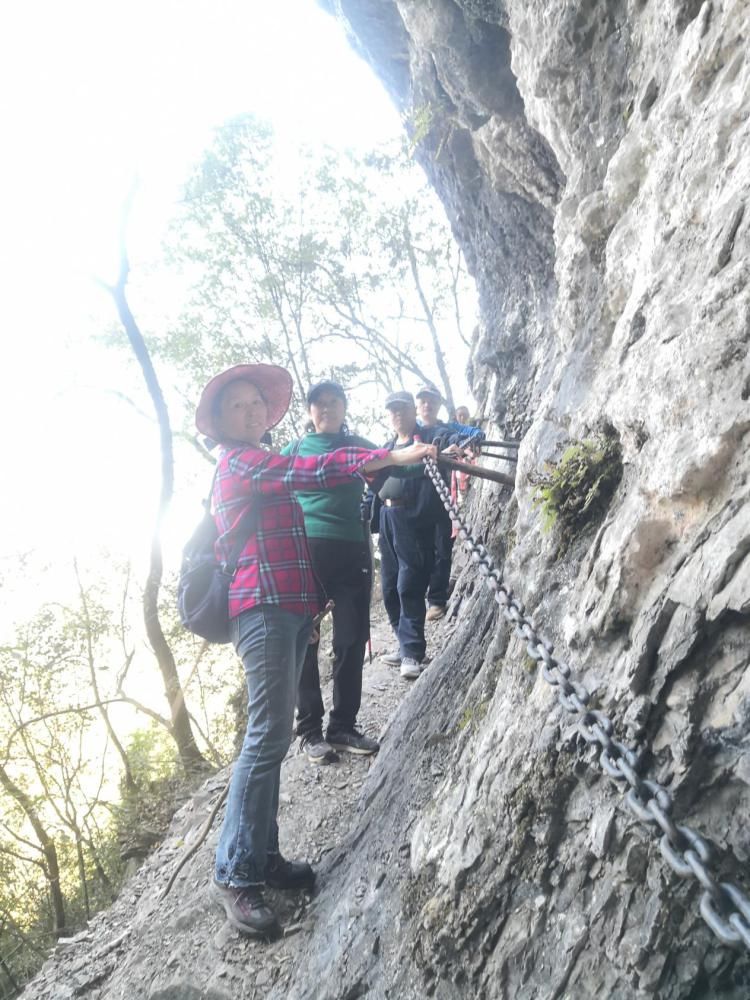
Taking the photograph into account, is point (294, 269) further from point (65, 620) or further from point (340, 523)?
point (340, 523)

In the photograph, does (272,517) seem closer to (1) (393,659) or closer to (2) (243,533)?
(2) (243,533)

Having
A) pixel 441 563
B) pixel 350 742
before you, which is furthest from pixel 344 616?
pixel 441 563

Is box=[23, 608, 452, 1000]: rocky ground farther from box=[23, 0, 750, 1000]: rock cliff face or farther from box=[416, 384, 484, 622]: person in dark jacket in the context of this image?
box=[416, 384, 484, 622]: person in dark jacket

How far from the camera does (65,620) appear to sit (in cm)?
1509

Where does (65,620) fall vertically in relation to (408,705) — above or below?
above

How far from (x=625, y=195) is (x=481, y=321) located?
17.0 ft

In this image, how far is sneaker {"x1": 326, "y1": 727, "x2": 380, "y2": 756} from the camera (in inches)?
183

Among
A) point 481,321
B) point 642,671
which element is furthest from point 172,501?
point 642,671

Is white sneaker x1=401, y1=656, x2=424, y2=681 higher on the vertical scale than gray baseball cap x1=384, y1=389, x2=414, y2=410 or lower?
lower

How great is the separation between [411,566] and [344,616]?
162 centimetres

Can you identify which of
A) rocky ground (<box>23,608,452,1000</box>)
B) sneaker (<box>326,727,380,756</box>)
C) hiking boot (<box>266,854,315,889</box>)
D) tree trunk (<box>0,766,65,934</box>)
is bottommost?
tree trunk (<box>0,766,65,934</box>)

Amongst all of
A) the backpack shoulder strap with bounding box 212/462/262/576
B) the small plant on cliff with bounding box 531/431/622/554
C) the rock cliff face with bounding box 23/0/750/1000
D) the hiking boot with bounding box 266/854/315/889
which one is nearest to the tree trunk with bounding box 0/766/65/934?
the rock cliff face with bounding box 23/0/750/1000

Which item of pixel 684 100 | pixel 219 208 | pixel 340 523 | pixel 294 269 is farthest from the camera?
pixel 294 269

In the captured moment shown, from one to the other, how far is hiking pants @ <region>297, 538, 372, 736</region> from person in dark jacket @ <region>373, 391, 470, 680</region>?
1300 millimetres
